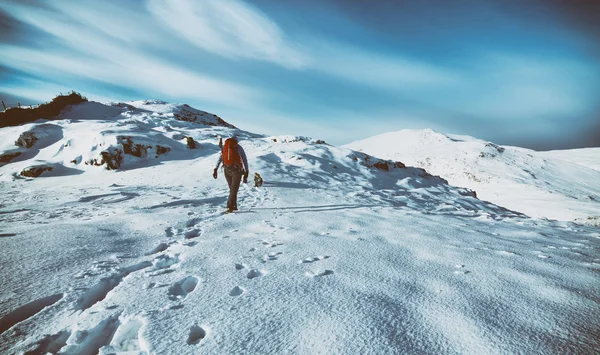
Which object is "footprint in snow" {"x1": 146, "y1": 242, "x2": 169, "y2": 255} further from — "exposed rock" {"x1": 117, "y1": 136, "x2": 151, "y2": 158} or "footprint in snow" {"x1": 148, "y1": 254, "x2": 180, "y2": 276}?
"exposed rock" {"x1": 117, "y1": 136, "x2": 151, "y2": 158}

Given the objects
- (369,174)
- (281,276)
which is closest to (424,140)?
(369,174)

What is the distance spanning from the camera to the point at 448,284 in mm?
2430

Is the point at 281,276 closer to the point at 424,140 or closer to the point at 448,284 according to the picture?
the point at 448,284

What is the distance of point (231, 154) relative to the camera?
6051mm

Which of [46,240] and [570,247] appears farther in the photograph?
[570,247]

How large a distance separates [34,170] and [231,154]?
38.7 feet

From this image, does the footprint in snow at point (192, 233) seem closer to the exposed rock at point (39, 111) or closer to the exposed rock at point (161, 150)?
the exposed rock at point (161, 150)

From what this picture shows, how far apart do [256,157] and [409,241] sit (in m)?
9.76

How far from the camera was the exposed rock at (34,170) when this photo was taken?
11508mm

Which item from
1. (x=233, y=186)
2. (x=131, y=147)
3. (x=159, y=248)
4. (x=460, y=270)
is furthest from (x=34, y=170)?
(x=460, y=270)

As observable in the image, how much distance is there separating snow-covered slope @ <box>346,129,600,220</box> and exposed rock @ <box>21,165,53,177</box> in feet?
85.9

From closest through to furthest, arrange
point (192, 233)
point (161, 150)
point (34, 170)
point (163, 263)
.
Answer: point (163, 263)
point (192, 233)
point (34, 170)
point (161, 150)

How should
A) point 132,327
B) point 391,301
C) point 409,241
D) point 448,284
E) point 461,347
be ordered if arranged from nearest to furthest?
point 461,347 → point 132,327 → point 391,301 → point 448,284 → point 409,241

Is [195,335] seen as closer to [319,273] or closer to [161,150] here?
[319,273]
